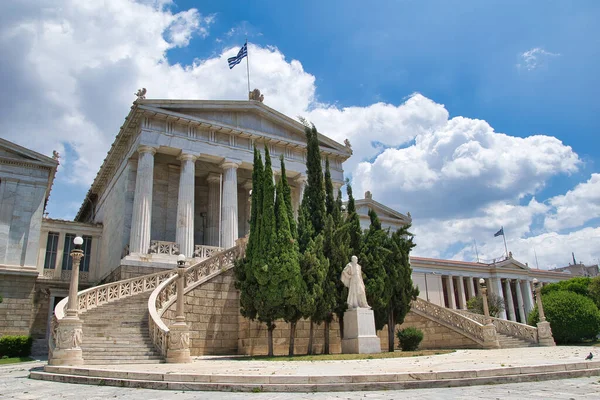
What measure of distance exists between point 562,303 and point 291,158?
1972 centimetres

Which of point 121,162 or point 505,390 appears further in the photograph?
point 121,162

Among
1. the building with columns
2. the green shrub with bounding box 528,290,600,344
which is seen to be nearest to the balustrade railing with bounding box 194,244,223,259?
the building with columns

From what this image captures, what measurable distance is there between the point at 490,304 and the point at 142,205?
38275 millimetres

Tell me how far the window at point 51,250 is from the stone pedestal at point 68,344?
65.7 ft

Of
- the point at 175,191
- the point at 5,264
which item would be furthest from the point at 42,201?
the point at 175,191

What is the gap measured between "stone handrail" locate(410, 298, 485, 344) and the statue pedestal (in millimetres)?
9398

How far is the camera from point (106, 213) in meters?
36.1

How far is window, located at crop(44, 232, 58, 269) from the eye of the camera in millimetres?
31578

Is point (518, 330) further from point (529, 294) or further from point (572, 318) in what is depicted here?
point (529, 294)

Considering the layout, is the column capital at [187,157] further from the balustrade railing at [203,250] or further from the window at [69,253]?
the window at [69,253]

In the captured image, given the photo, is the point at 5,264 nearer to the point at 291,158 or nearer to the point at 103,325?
the point at 103,325

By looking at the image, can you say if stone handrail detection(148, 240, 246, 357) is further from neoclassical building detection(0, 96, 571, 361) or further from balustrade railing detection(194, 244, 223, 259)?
balustrade railing detection(194, 244, 223, 259)

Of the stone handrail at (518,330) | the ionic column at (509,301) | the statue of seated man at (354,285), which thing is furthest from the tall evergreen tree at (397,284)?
the ionic column at (509,301)

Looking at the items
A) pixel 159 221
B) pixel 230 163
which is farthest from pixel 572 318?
pixel 159 221
